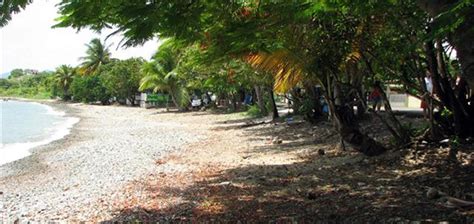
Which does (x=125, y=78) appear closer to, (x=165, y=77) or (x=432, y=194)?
(x=165, y=77)

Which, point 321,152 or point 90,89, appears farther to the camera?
point 90,89

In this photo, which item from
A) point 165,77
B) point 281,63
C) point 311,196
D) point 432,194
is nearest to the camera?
point 432,194

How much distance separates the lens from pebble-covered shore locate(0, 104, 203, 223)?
Answer: 8.32 metres

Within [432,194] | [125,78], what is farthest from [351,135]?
[125,78]

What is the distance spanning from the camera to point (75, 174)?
1268 centimetres

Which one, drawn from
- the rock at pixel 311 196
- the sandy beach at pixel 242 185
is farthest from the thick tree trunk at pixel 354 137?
the rock at pixel 311 196

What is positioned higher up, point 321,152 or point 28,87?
point 28,87

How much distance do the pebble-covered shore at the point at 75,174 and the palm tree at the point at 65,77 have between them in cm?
6012

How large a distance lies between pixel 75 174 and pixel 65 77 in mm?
70818

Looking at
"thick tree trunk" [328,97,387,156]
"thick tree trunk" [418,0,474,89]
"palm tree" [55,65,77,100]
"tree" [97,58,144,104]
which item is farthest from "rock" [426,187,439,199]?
"palm tree" [55,65,77,100]

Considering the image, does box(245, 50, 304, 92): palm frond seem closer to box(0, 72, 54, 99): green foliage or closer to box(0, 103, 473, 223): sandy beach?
box(0, 103, 473, 223): sandy beach

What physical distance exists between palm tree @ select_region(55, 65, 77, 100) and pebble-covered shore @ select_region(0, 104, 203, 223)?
197 feet

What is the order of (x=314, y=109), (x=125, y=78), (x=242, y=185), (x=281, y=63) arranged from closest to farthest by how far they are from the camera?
(x=242, y=185) < (x=281, y=63) < (x=314, y=109) < (x=125, y=78)

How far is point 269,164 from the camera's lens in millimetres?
10672
